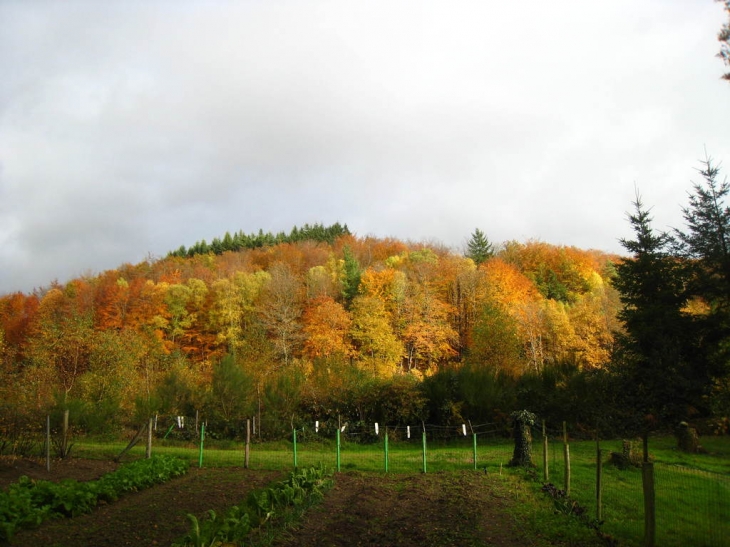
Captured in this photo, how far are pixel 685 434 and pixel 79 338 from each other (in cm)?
2672

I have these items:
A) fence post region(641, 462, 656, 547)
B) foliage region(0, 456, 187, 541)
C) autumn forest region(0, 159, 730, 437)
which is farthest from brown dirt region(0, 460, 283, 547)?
fence post region(641, 462, 656, 547)

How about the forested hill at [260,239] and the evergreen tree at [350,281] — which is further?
the forested hill at [260,239]

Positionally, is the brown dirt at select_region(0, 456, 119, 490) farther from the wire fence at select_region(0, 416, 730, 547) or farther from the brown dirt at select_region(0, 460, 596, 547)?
the wire fence at select_region(0, 416, 730, 547)

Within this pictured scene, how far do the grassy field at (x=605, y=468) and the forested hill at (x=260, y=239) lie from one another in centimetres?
7924

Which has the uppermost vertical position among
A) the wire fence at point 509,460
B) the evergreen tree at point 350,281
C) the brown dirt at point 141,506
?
the evergreen tree at point 350,281

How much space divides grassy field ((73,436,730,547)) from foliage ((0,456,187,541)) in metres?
4.96

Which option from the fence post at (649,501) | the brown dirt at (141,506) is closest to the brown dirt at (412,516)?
the fence post at (649,501)

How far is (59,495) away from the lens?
1008cm

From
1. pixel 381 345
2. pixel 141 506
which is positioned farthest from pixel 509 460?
pixel 381 345

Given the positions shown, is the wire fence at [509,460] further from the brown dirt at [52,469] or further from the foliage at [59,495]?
the foliage at [59,495]

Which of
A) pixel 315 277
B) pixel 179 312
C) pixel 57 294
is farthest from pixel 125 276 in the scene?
pixel 315 277

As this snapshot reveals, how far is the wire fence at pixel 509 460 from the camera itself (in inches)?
392

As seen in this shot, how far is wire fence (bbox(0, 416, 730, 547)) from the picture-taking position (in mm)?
9953

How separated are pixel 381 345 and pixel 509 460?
1059 inches
